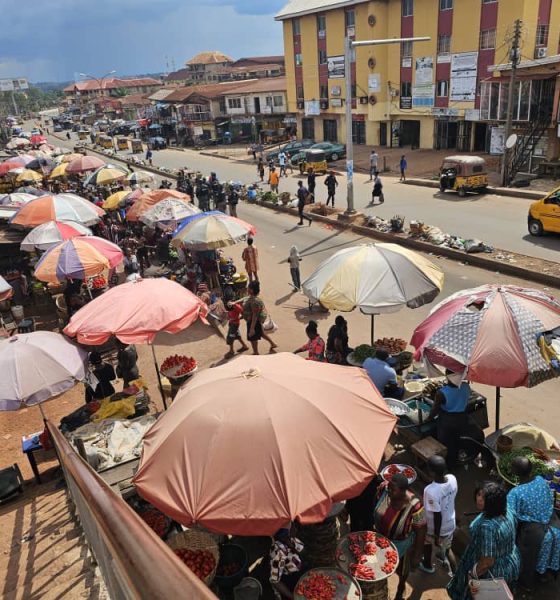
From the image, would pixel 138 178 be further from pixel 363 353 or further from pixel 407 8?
pixel 407 8

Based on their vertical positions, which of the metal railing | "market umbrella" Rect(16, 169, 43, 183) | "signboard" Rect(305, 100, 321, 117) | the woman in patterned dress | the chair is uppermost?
"signboard" Rect(305, 100, 321, 117)

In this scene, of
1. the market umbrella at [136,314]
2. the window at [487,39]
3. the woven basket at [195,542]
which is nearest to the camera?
the woven basket at [195,542]

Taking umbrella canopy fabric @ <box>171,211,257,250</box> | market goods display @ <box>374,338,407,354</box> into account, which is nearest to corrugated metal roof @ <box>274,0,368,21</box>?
umbrella canopy fabric @ <box>171,211,257,250</box>

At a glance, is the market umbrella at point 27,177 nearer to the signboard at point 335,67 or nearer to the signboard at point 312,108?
the signboard at point 335,67

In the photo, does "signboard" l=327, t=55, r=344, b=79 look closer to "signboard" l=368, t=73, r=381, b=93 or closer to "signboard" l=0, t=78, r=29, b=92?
"signboard" l=368, t=73, r=381, b=93

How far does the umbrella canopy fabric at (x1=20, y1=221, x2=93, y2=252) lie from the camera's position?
41.5ft

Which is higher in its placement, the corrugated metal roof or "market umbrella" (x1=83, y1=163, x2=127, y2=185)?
the corrugated metal roof

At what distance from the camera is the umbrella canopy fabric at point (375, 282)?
7.50 m

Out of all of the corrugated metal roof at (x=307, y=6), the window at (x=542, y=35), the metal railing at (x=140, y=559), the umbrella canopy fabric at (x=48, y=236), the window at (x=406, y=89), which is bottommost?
the umbrella canopy fabric at (x=48, y=236)

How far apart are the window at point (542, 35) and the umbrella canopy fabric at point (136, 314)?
1320 inches

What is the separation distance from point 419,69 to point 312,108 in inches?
503

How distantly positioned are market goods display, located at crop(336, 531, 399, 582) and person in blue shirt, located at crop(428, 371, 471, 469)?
2.04 meters

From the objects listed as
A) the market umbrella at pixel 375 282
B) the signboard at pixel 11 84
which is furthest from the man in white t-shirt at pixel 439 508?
the signboard at pixel 11 84

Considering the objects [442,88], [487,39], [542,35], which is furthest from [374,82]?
[542,35]
